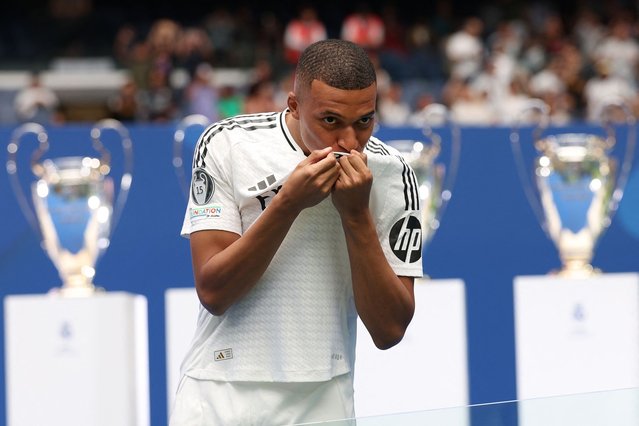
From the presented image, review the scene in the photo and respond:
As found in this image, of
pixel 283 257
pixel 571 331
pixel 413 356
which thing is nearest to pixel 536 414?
pixel 283 257

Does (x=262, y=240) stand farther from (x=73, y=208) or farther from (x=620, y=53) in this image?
(x=620, y=53)

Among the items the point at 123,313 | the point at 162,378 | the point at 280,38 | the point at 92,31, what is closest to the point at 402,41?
the point at 280,38

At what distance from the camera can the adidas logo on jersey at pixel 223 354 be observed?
1.88m

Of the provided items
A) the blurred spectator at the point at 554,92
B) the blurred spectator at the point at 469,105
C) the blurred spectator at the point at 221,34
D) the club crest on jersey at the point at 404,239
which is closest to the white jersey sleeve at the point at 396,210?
the club crest on jersey at the point at 404,239

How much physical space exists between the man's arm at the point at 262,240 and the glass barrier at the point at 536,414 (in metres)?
0.27

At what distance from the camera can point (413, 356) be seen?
369 cm

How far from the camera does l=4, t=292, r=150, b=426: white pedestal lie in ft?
11.5

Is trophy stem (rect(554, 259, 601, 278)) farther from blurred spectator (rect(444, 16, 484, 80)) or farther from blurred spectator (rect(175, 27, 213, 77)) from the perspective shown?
blurred spectator (rect(175, 27, 213, 77))

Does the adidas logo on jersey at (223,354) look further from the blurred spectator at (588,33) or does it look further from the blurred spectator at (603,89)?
the blurred spectator at (588,33)

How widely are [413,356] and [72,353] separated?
0.98 meters

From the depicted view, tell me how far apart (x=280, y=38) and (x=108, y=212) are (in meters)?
8.78

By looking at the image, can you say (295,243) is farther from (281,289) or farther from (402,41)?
(402,41)

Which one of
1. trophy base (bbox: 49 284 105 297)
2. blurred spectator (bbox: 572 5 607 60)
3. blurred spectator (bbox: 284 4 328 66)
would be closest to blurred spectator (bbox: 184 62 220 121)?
blurred spectator (bbox: 284 4 328 66)

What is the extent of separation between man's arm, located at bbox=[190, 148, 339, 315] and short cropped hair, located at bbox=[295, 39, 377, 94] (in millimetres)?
101
